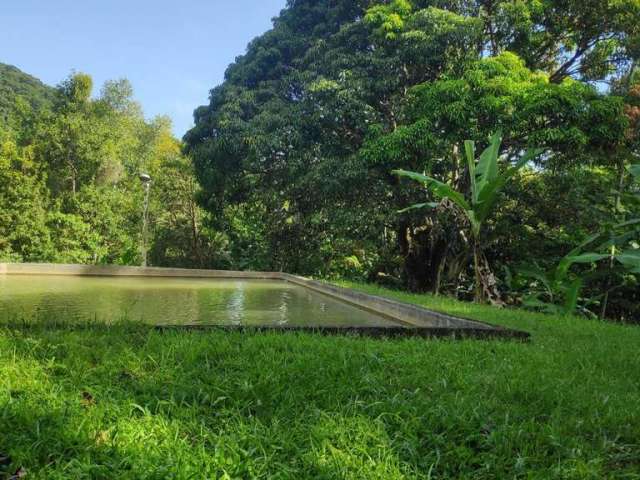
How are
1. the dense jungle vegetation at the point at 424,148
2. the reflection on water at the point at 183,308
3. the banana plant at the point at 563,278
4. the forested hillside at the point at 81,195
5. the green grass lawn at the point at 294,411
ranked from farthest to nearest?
the forested hillside at the point at 81,195 → the dense jungle vegetation at the point at 424,148 → the reflection on water at the point at 183,308 → the banana plant at the point at 563,278 → the green grass lawn at the point at 294,411

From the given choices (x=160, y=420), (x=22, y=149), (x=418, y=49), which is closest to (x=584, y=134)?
(x=418, y=49)

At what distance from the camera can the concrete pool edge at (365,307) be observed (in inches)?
129

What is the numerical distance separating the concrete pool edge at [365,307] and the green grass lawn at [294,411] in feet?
1.98

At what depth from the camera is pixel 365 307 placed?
6.23m

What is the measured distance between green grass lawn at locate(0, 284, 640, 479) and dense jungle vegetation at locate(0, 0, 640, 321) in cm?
342

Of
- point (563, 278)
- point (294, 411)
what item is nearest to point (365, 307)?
point (563, 278)

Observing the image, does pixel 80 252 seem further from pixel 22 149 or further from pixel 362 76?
pixel 362 76

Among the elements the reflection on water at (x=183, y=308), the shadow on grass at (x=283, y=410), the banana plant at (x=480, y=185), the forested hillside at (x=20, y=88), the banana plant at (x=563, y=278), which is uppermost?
the forested hillside at (x=20, y=88)

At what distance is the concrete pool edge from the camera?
3287 millimetres

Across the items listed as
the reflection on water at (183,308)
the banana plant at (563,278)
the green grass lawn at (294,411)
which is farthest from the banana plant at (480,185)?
the green grass lawn at (294,411)

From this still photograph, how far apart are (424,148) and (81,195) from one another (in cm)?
1356

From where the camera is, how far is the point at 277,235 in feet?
45.1

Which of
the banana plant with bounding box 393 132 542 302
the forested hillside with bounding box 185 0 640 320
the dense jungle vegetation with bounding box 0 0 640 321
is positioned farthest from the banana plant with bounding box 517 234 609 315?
the forested hillside with bounding box 185 0 640 320

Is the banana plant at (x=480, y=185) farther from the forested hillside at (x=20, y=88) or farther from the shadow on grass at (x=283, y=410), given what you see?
the forested hillside at (x=20, y=88)
